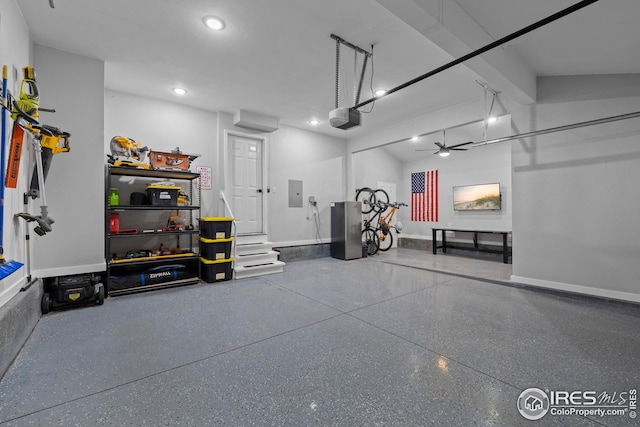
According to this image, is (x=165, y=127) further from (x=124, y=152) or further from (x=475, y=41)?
(x=475, y=41)

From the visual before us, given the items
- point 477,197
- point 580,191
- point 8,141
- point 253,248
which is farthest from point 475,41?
point 477,197

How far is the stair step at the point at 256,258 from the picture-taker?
4827 mm

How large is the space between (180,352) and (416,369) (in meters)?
1.83

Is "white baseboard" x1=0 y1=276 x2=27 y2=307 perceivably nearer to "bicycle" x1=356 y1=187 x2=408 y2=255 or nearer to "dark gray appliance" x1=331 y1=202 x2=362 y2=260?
"dark gray appliance" x1=331 y1=202 x2=362 y2=260

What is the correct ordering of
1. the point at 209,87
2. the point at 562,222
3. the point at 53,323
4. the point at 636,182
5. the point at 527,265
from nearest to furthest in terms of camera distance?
1. the point at 53,323
2. the point at 636,182
3. the point at 562,222
4. the point at 527,265
5. the point at 209,87

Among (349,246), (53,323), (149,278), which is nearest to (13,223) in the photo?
(53,323)

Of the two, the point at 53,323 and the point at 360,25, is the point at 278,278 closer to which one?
the point at 53,323

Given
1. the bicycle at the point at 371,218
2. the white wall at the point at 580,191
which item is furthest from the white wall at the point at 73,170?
the white wall at the point at 580,191

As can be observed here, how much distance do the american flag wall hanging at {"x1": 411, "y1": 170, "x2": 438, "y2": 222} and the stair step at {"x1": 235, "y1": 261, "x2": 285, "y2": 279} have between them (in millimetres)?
5246

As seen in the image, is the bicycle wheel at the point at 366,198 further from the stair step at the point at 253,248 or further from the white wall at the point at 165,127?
the white wall at the point at 165,127

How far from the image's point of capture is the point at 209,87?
4.29 metres

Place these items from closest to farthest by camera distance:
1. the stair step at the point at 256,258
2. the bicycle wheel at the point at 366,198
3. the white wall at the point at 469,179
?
1. the stair step at the point at 256,258
2. the white wall at the point at 469,179
3. the bicycle wheel at the point at 366,198

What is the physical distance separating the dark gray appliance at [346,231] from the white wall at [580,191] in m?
3.26

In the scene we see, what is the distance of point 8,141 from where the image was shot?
2205 mm
